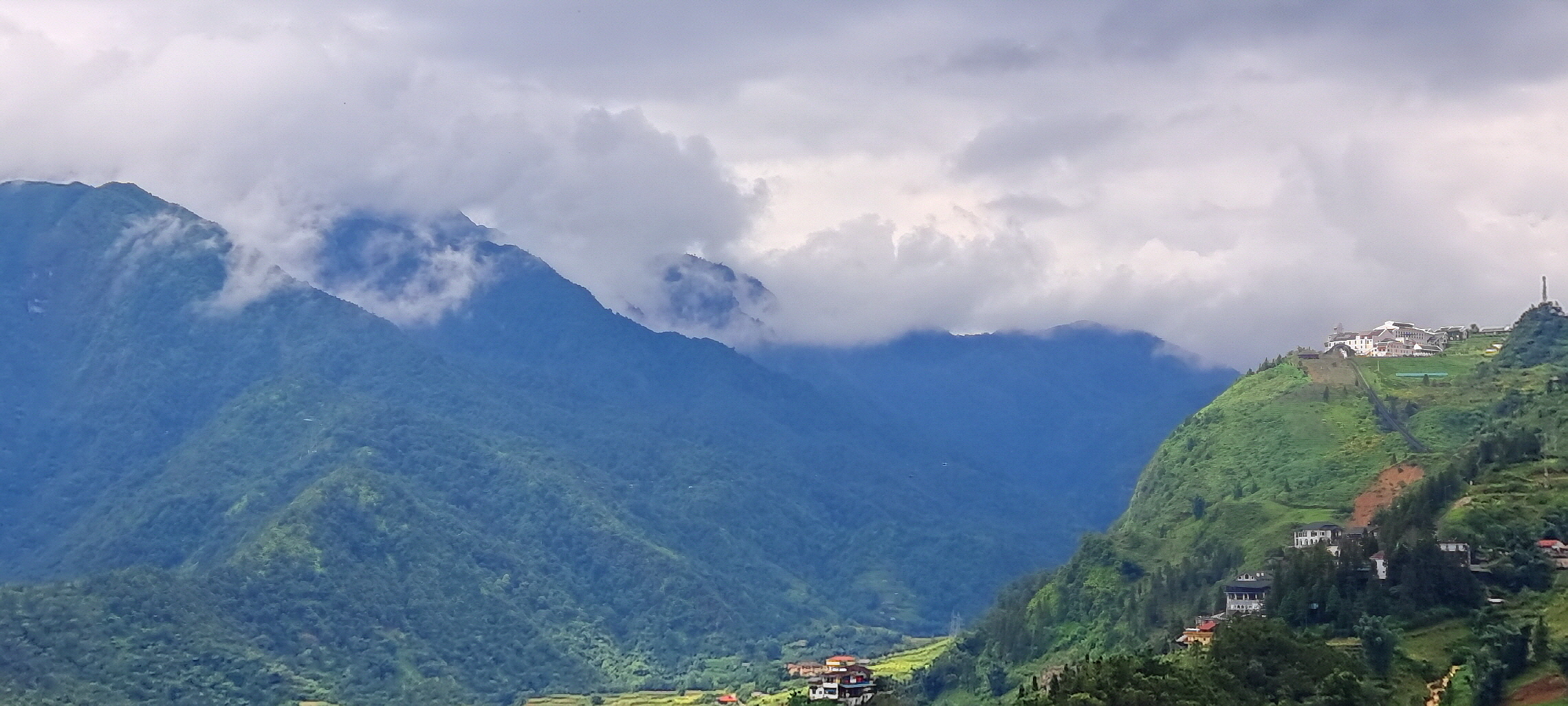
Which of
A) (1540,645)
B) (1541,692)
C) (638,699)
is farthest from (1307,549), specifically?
(638,699)

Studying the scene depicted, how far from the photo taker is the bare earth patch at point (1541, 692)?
265ft

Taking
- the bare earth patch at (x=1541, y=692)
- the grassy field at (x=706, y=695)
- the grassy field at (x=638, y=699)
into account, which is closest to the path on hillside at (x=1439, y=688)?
the bare earth patch at (x=1541, y=692)

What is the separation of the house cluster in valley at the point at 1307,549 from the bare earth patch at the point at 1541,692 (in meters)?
13.1

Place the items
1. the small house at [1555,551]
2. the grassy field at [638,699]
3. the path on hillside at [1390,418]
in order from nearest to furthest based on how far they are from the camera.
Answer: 1. the small house at [1555,551]
2. the path on hillside at [1390,418]
3. the grassy field at [638,699]

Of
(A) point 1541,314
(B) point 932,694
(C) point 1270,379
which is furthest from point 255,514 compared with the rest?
(A) point 1541,314

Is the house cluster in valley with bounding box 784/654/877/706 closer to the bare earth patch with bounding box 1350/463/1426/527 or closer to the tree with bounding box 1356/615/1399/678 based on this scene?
the tree with bounding box 1356/615/1399/678

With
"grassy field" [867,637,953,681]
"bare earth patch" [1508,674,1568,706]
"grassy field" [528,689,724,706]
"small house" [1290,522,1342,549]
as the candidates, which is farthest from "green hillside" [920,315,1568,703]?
"grassy field" [528,689,724,706]

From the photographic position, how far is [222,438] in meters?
197

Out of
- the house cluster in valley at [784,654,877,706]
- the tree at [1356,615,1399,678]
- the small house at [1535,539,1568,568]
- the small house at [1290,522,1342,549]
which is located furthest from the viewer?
the small house at [1290,522,1342,549]

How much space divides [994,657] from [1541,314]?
56346 mm

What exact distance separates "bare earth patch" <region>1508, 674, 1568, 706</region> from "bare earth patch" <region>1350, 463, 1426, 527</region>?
32.0 meters

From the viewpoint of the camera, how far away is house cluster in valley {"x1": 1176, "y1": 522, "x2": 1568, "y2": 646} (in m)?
96.2

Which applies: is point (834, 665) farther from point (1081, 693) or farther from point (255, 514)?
point (255, 514)

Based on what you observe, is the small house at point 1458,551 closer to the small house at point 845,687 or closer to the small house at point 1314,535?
the small house at point 1314,535
